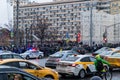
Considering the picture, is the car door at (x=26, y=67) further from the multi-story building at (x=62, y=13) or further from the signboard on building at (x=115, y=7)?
the signboard on building at (x=115, y=7)

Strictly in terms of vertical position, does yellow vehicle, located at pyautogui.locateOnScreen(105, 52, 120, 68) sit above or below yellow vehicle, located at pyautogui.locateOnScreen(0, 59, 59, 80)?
below

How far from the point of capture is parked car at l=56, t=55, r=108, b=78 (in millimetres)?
19828

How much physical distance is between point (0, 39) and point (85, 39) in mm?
29328

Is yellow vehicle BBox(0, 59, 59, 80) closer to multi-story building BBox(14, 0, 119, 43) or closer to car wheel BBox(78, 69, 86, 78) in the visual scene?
car wheel BBox(78, 69, 86, 78)

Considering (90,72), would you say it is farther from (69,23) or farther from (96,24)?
(69,23)

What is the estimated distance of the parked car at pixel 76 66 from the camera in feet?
65.1

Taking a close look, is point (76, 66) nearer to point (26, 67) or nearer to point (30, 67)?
point (30, 67)

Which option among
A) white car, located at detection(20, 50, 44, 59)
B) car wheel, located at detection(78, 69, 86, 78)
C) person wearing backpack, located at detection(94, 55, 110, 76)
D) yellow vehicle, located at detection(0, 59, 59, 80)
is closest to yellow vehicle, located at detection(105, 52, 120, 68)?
car wheel, located at detection(78, 69, 86, 78)

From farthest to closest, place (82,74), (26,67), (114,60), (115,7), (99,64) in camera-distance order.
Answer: (115,7), (114,60), (82,74), (99,64), (26,67)

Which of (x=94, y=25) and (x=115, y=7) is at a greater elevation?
(x=115, y=7)

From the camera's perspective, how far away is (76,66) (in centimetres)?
1986

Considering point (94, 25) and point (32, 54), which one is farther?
point (94, 25)

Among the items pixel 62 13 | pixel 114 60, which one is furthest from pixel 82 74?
pixel 62 13

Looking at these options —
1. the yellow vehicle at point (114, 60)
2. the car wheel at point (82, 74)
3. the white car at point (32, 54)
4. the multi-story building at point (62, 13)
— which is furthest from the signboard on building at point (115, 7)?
the car wheel at point (82, 74)
